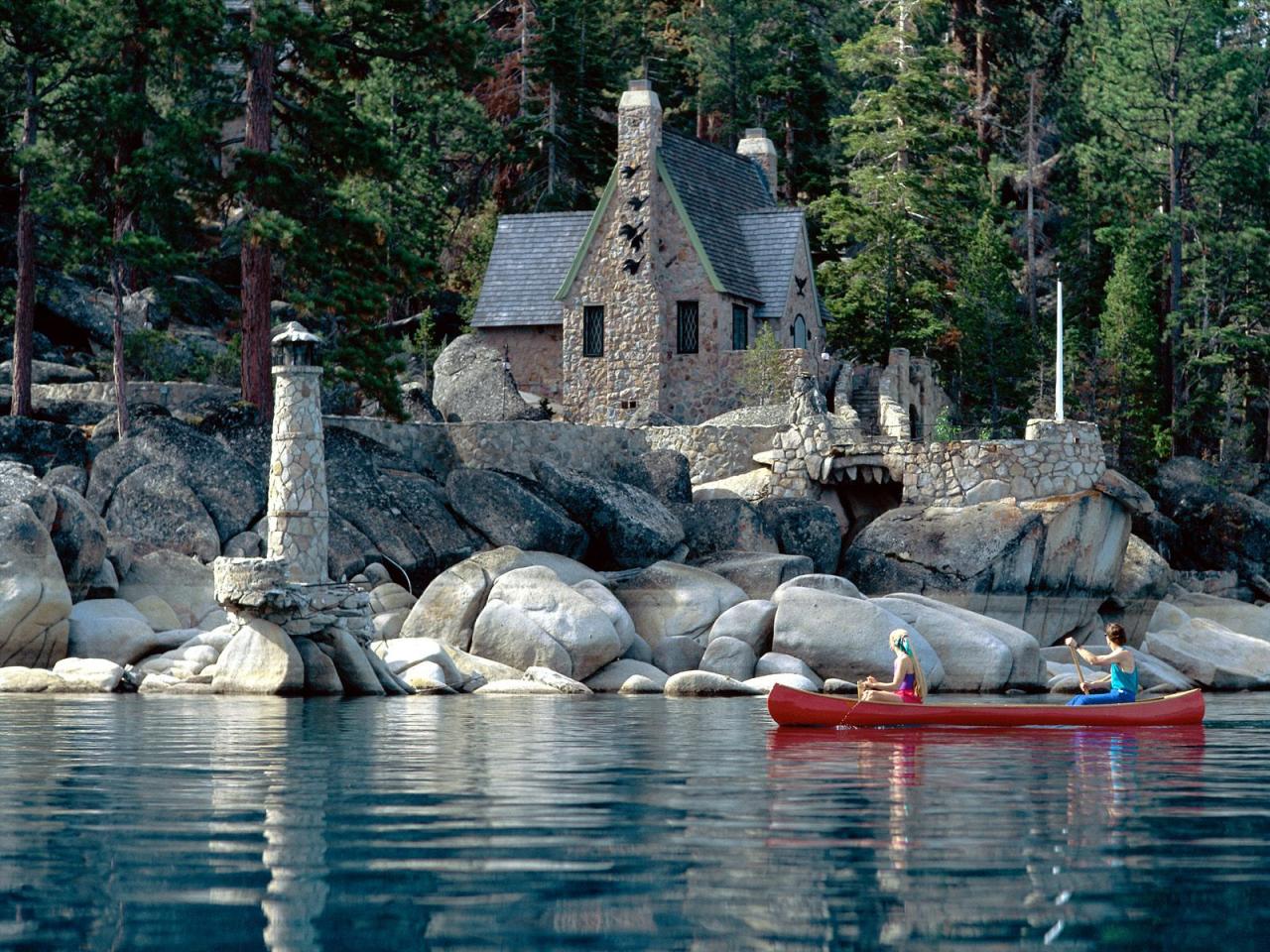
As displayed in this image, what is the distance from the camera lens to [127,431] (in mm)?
31828

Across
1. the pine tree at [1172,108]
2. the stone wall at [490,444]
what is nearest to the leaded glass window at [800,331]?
the pine tree at [1172,108]

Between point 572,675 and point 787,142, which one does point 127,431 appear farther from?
point 787,142

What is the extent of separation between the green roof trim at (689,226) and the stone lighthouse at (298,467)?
2178 centimetres

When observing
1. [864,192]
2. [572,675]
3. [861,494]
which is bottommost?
[572,675]

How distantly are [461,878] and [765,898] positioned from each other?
148 cm

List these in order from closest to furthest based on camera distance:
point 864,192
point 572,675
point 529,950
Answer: point 529,950
point 572,675
point 864,192

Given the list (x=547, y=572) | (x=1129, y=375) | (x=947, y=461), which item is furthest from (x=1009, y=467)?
(x=547, y=572)

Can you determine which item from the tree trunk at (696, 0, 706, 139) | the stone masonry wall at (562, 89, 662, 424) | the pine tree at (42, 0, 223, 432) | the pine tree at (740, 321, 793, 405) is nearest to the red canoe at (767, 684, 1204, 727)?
the pine tree at (42, 0, 223, 432)

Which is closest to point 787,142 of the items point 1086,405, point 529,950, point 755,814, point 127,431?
point 1086,405

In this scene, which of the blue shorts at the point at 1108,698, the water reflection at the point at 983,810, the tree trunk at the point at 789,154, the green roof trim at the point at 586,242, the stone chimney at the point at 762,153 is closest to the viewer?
the water reflection at the point at 983,810

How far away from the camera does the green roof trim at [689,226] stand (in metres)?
46.4

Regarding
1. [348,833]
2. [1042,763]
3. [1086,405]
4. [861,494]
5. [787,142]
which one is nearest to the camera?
[348,833]

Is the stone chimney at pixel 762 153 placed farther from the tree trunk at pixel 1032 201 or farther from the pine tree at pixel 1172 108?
the pine tree at pixel 1172 108

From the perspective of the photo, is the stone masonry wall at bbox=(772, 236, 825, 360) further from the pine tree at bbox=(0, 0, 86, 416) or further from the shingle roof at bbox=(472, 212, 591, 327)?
the pine tree at bbox=(0, 0, 86, 416)
